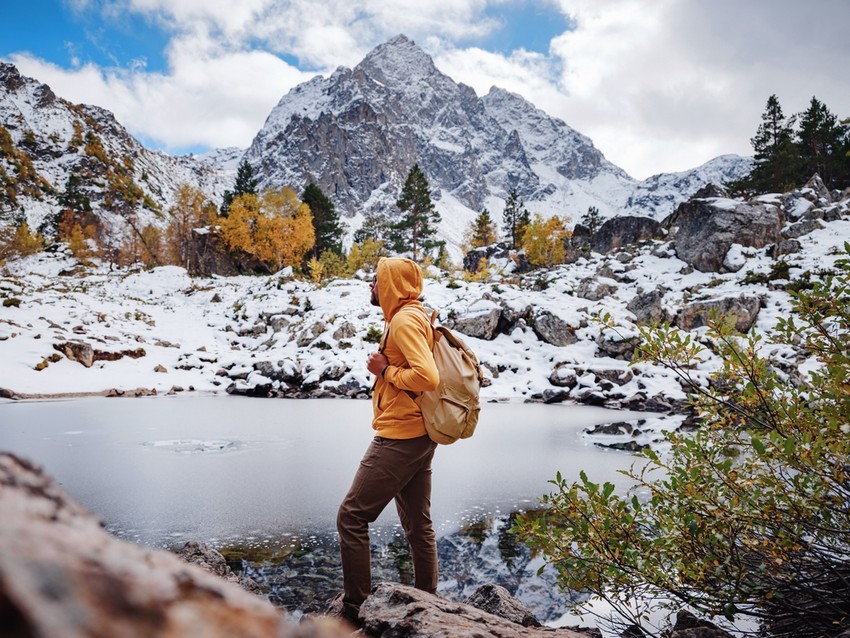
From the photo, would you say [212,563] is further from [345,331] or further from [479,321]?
[479,321]

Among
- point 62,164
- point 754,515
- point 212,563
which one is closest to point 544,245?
point 212,563

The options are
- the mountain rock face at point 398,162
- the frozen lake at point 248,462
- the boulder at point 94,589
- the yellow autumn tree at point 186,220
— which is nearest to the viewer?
the boulder at point 94,589

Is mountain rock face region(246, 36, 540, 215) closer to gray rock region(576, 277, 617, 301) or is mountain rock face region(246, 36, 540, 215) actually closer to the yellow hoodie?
gray rock region(576, 277, 617, 301)

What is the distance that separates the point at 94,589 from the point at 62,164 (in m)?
91.5

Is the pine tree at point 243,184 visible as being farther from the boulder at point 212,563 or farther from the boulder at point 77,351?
the boulder at point 212,563

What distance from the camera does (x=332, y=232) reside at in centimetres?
4000

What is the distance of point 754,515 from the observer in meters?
1.96

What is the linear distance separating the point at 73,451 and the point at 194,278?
26765 mm

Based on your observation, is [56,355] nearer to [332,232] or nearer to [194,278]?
[194,278]

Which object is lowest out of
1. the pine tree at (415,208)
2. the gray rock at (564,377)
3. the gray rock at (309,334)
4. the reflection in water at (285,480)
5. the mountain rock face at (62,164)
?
the reflection in water at (285,480)

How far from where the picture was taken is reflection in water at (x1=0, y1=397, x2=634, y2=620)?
3.52 m

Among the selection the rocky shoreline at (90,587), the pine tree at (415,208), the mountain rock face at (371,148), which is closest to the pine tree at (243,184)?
the pine tree at (415,208)

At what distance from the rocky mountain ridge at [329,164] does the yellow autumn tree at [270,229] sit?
109 feet

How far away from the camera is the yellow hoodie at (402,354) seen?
2.51 metres
